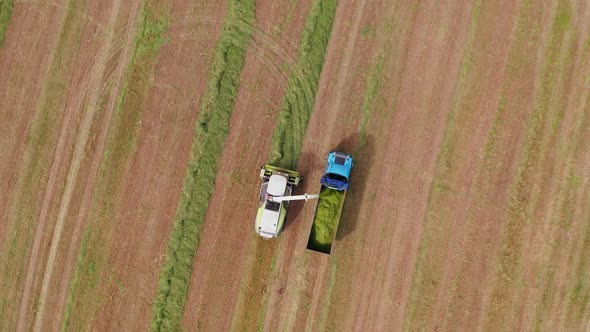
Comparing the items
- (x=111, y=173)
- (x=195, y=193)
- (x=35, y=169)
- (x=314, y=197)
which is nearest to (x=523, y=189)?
(x=314, y=197)

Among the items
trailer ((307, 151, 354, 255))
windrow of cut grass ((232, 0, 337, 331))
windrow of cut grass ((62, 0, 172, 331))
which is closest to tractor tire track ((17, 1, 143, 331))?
windrow of cut grass ((62, 0, 172, 331))

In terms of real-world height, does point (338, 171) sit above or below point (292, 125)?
below

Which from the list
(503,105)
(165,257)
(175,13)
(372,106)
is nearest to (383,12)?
(372,106)

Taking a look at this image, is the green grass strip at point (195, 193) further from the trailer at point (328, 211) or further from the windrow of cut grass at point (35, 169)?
the windrow of cut grass at point (35, 169)

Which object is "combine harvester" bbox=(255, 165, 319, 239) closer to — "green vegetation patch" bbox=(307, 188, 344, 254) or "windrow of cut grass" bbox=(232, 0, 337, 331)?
"green vegetation patch" bbox=(307, 188, 344, 254)

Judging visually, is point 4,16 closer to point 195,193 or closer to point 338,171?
point 195,193

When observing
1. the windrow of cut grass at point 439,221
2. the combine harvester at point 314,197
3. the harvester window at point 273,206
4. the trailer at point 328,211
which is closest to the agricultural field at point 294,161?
the windrow of cut grass at point 439,221

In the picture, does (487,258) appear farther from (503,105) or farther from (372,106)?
(372,106)
